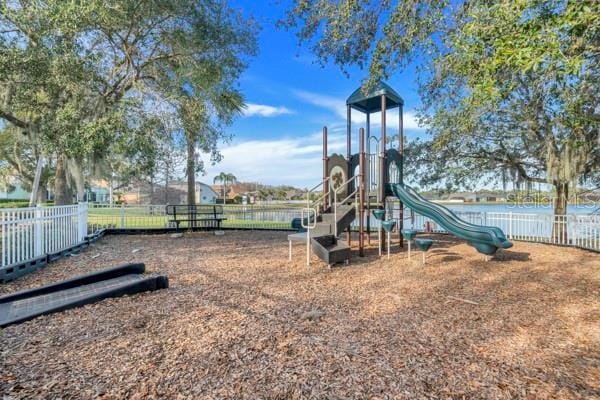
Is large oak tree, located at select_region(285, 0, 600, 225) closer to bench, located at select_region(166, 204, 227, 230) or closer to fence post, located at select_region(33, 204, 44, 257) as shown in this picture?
fence post, located at select_region(33, 204, 44, 257)

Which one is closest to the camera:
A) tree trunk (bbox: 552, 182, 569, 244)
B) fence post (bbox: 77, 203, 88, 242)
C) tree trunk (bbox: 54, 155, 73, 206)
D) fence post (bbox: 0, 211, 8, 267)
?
fence post (bbox: 0, 211, 8, 267)

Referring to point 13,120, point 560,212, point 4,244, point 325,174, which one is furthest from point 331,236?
point 13,120

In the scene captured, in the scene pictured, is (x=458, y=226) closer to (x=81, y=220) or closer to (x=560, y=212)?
(x=560, y=212)

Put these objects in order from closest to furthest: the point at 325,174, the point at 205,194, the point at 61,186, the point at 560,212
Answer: the point at 325,174 → the point at 560,212 → the point at 61,186 → the point at 205,194

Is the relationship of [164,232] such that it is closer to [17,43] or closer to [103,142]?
[103,142]

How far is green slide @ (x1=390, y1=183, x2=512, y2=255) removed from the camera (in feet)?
19.0

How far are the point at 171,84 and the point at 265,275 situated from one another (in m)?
7.29

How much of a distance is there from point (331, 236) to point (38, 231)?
516 cm

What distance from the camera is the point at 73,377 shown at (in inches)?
80.0

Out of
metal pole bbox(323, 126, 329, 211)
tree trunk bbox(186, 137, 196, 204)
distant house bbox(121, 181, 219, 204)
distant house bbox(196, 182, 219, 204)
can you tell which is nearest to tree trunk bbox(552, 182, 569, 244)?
metal pole bbox(323, 126, 329, 211)

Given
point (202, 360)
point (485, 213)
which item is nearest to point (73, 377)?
point (202, 360)

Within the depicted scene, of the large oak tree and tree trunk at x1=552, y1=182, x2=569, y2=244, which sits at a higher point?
the large oak tree

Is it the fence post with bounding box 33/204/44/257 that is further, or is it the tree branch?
the tree branch

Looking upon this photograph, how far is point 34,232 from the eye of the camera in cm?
523
